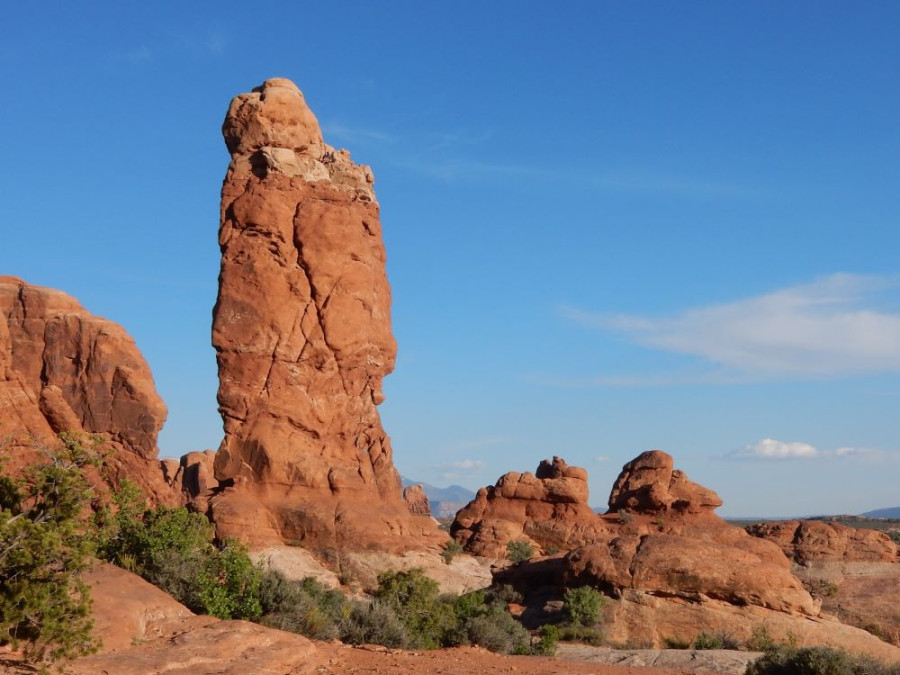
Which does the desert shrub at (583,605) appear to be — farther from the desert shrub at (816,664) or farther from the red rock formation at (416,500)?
the red rock formation at (416,500)

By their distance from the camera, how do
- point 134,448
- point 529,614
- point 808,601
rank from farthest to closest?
point 134,448 → point 529,614 → point 808,601

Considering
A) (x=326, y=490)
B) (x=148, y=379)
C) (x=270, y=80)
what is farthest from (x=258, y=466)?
(x=270, y=80)

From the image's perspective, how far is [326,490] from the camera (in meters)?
37.1

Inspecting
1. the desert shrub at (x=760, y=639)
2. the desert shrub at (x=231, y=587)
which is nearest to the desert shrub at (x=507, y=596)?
the desert shrub at (x=760, y=639)

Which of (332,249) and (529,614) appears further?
(332,249)

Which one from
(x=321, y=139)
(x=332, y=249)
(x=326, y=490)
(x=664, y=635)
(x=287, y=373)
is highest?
(x=321, y=139)

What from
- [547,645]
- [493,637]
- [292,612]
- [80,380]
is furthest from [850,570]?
[80,380]

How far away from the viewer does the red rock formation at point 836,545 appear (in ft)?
144

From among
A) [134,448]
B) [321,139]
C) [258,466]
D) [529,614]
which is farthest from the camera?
[321,139]

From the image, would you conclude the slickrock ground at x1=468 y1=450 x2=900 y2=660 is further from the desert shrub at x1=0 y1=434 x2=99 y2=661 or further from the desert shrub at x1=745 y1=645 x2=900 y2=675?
the desert shrub at x1=0 y1=434 x2=99 y2=661

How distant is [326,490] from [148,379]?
29.3 ft

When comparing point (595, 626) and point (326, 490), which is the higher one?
point (326, 490)

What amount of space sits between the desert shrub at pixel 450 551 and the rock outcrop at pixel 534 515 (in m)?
4.04

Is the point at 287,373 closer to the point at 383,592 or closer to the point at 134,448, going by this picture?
the point at 134,448
